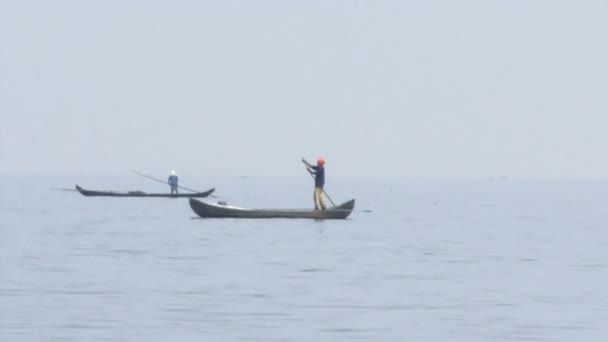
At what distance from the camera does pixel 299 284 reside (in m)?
35.6

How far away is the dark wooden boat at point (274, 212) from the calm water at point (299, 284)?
664 millimetres

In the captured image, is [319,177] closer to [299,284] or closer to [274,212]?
[274,212]

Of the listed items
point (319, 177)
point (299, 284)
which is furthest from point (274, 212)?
point (299, 284)

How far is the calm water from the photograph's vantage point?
2691 centimetres

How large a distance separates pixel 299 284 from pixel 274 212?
26.8 meters

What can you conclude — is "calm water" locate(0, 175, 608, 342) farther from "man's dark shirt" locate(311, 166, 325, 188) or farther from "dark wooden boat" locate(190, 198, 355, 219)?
"man's dark shirt" locate(311, 166, 325, 188)

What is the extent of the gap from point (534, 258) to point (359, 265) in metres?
6.70

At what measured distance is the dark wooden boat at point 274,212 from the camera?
2457 inches

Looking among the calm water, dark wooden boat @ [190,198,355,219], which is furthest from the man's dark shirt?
the calm water

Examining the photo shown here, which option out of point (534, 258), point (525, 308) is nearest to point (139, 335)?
point (525, 308)

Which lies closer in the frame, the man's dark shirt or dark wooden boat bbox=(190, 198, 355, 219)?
the man's dark shirt

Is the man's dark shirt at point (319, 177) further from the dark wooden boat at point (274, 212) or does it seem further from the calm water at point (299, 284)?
the calm water at point (299, 284)

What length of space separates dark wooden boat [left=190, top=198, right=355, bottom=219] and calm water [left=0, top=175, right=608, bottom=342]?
2.18ft

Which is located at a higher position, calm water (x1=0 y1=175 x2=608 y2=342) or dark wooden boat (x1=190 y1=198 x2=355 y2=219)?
calm water (x1=0 y1=175 x2=608 y2=342)
